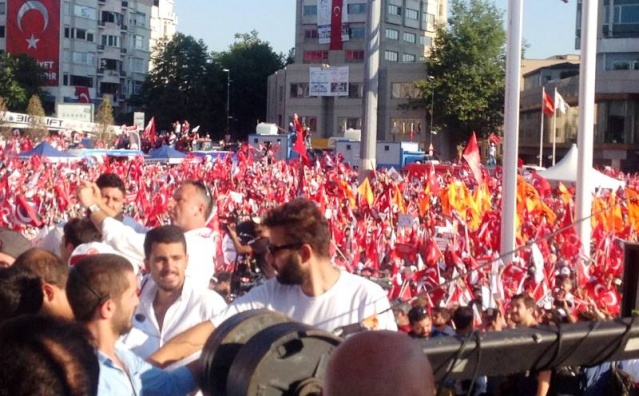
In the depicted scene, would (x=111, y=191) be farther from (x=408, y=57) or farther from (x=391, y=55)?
(x=408, y=57)

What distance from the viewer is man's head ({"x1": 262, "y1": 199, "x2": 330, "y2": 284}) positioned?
3615 mm

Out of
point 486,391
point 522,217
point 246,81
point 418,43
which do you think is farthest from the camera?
point 418,43

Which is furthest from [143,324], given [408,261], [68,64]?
[68,64]

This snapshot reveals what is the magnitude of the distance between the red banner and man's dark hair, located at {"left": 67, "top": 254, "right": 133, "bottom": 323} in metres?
87.4

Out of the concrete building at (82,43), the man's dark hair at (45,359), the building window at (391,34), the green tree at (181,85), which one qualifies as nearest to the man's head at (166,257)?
the man's dark hair at (45,359)

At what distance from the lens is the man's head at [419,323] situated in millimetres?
6172

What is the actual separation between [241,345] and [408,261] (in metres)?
9.04

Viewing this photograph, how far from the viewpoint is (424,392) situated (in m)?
1.80

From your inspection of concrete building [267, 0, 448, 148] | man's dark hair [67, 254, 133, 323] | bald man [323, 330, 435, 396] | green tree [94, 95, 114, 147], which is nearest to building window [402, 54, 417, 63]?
concrete building [267, 0, 448, 148]

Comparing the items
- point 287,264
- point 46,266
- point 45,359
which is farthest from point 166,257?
point 45,359

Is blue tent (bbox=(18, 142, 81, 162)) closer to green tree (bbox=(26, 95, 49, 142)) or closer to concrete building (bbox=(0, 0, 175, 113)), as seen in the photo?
green tree (bbox=(26, 95, 49, 142))

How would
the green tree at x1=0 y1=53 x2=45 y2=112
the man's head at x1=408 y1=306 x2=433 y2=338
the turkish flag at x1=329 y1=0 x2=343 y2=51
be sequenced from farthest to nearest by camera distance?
1. the turkish flag at x1=329 y1=0 x2=343 y2=51
2. the green tree at x1=0 y1=53 x2=45 y2=112
3. the man's head at x1=408 y1=306 x2=433 y2=338

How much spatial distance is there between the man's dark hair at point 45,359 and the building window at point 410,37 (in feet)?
301

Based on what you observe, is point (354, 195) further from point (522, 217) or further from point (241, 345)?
point (241, 345)
